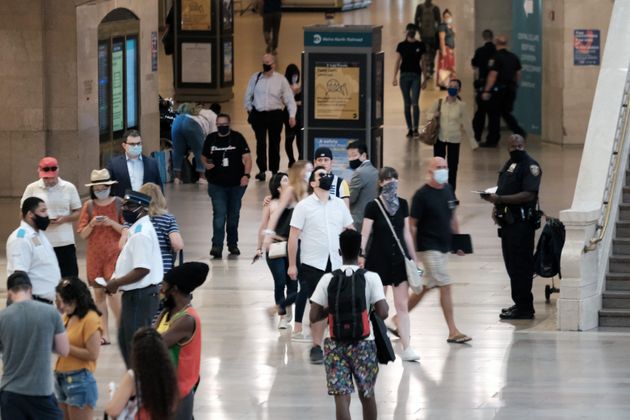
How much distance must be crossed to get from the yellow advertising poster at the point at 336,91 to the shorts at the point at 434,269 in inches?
267

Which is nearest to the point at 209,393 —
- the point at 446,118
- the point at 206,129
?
the point at 446,118

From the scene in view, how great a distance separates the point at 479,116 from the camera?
102ft

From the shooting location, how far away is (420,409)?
12578 mm

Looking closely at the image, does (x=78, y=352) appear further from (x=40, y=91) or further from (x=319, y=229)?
(x=40, y=91)

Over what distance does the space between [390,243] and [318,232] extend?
2.42 feet

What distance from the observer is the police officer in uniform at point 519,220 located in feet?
53.0

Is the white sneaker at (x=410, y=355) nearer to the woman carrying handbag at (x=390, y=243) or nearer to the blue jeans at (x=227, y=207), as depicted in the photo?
the woman carrying handbag at (x=390, y=243)

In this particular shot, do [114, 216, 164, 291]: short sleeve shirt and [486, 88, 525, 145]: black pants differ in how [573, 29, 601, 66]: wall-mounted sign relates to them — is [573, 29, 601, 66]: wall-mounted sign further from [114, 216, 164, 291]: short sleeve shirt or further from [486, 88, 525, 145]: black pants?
[114, 216, 164, 291]: short sleeve shirt

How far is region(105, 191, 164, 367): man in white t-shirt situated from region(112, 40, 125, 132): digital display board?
1306 cm

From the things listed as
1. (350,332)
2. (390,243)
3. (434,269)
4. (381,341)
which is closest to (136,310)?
(381,341)

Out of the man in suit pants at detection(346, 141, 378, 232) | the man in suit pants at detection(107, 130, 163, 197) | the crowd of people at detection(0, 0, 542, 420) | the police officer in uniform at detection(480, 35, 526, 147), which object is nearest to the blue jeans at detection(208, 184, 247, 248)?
the crowd of people at detection(0, 0, 542, 420)

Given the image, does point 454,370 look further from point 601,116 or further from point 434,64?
point 434,64

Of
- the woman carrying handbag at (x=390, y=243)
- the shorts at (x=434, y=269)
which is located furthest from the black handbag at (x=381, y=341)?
the shorts at (x=434, y=269)

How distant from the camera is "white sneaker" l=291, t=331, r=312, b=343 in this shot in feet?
49.2
